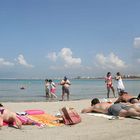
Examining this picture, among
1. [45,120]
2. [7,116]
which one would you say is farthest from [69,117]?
[7,116]

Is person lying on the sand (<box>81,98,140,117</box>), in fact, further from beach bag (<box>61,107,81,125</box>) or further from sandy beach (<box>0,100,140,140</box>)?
beach bag (<box>61,107,81,125</box>)

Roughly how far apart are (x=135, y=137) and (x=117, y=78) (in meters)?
10.7

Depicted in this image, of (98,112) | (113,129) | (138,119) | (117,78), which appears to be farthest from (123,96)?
(117,78)

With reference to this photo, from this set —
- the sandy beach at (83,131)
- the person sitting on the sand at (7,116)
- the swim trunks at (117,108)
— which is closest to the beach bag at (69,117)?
the sandy beach at (83,131)

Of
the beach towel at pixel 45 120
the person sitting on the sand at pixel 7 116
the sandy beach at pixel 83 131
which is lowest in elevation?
the sandy beach at pixel 83 131

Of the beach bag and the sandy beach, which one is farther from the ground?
the beach bag

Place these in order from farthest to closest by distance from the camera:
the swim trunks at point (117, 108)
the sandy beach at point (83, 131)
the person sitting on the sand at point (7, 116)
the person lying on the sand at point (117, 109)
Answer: the swim trunks at point (117, 108)
the person lying on the sand at point (117, 109)
the person sitting on the sand at point (7, 116)
the sandy beach at point (83, 131)

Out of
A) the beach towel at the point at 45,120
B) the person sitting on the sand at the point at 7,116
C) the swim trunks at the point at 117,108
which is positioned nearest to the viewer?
the person sitting on the sand at the point at 7,116

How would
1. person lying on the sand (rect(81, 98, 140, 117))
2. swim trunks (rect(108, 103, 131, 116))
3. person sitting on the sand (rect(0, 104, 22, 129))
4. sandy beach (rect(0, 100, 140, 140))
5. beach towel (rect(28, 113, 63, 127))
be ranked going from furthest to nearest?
swim trunks (rect(108, 103, 131, 116)) → person lying on the sand (rect(81, 98, 140, 117)) → beach towel (rect(28, 113, 63, 127)) → person sitting on the sand (rect(0, 104, 22, 129)) → sandy beach (rect(0, 100, 140, 140))

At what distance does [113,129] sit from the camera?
8094 millimetres

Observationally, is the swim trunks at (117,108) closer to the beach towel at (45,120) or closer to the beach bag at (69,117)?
the beach bag at (69,117)

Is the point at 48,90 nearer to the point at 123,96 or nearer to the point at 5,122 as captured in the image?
the point at 123,96

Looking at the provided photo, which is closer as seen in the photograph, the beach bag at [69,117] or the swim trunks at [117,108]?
the beach bag at [69,117]

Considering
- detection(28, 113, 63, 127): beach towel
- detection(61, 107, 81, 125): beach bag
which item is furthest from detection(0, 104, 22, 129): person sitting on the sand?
detection(61, 107, 81, 125): beach bag
